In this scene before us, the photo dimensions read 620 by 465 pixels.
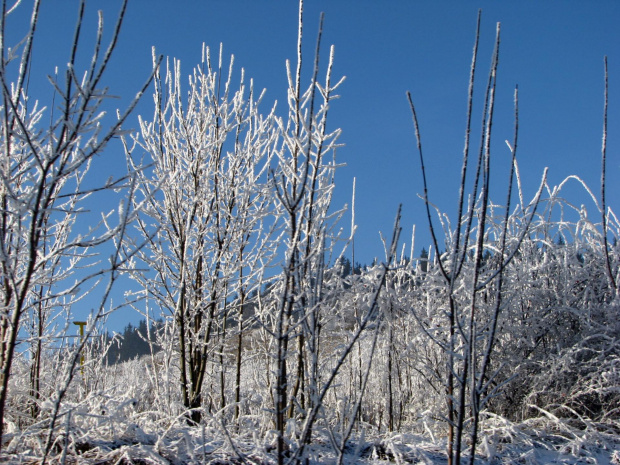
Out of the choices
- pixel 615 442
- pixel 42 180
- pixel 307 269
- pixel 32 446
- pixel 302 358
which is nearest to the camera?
pixel 42 180

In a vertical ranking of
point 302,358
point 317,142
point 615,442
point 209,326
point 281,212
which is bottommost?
point 615,442

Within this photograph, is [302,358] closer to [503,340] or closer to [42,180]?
[42,180]

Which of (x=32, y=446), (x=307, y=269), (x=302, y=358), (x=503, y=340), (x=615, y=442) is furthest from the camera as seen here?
(x=503, y=340)

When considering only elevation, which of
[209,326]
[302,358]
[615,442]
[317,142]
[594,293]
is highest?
[317,142]

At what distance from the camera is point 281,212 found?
4.41 metres

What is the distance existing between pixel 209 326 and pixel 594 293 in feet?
12.2

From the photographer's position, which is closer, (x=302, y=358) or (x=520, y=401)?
(x=302, y=358)

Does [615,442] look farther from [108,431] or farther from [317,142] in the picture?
[108,431]

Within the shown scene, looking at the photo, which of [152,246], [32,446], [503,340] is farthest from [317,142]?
[503,340]

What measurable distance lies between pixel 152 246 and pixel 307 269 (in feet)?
8.18

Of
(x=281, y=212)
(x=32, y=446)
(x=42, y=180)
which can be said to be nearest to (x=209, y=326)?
(x=281, y=212)

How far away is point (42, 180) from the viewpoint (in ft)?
5.81

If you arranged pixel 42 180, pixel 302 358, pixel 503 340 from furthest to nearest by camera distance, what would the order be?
pixel 503 340 → pixel 302 358 → pixel 42 180

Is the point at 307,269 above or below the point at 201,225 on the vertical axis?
below
